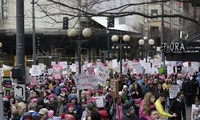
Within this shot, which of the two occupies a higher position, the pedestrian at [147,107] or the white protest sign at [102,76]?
the white protest sign at [102,76]

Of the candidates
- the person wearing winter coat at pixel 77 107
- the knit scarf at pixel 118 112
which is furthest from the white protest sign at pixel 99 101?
the person wearing winter coat at pixel 77 107

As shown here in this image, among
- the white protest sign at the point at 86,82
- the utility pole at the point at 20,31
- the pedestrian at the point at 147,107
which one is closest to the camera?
the pedestrian at the point at 147,107

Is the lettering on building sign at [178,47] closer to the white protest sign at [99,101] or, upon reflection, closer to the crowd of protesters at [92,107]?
the crowd of protesters at [92,107]

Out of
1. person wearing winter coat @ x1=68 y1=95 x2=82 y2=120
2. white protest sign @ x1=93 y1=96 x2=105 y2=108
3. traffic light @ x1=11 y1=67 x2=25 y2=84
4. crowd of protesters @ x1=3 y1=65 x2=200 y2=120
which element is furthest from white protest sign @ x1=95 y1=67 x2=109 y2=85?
person wearing winter coat @ x1=68 y1=95 x2=82 y2=120

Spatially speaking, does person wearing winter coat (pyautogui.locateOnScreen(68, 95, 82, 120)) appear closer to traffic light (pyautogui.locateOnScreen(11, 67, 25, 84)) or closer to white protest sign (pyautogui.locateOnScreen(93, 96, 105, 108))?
white protest sign (pyautogui.locateOnScreen(93, 96, 105, 108))

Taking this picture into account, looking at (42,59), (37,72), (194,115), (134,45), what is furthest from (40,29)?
(194,115)

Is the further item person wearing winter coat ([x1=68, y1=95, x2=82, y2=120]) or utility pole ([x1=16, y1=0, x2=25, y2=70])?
utility pole ([x1=16, y1=0, x2=25, y2=70])

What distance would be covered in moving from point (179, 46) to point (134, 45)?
48171 mm

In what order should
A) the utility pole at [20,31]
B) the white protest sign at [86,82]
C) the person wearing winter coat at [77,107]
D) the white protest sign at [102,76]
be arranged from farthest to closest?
the white protest sign at [102,76] < the white protest sign at [86,82] < the utility pole at [20,31] < the person wearing winter coat at [77,107]

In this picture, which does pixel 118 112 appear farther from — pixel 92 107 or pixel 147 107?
pixel 92 107

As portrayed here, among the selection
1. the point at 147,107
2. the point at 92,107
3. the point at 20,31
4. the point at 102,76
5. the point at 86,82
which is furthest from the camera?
the point at 102,76

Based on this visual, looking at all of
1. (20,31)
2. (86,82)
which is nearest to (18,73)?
(20,31)

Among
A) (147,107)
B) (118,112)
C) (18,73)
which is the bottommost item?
(118,112)

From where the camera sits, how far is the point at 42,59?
206 feet
